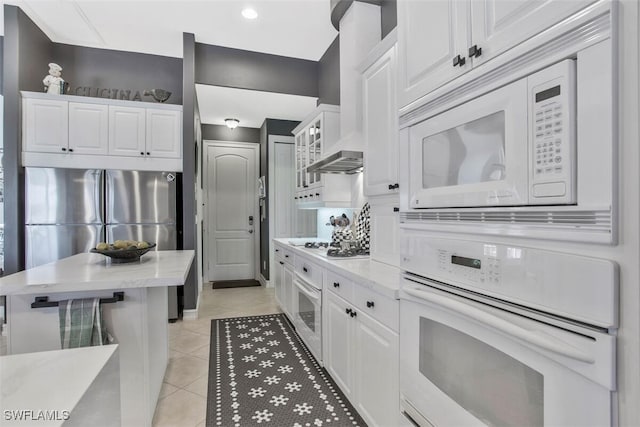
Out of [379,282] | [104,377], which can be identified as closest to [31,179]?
[104,377]

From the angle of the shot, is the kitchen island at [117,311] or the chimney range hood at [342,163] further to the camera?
the chimney range hood at [342,163]

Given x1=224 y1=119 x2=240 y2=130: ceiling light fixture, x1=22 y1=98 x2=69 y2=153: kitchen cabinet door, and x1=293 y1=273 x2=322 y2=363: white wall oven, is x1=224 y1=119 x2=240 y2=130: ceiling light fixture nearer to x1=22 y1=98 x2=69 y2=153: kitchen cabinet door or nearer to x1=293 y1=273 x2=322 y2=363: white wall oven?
x1=22 y1=98 x2=69 y2=153: kitchen cabinet door

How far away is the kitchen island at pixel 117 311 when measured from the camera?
1.40 metres

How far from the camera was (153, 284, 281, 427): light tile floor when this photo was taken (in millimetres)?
1909

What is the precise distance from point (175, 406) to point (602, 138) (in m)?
2.41

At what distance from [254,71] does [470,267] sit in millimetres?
3632

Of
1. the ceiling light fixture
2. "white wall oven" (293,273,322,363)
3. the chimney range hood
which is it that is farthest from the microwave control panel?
the ceiling light fixture

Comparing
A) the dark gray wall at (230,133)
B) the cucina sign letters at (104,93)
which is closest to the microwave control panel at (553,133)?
the cucina sign letters at (104,93)

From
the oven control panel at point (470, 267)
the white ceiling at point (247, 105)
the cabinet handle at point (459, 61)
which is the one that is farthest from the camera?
the white ceiling at point (247, 105)

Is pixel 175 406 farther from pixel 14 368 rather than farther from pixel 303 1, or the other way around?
pixel 303 1

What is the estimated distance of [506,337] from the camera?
82 centimetres

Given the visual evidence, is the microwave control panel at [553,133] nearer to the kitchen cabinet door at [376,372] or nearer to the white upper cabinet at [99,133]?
the kitchen cabinet door at [376,372]

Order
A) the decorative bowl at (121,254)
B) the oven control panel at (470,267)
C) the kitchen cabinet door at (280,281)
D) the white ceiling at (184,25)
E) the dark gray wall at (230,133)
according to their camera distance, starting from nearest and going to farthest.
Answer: the oven control panel at (470,267) → the decorative bowl at (121,254) → the white ceiling at (184,25) → the kitchen cabinet door at (280,281) → the dark gray wall at (230,133)

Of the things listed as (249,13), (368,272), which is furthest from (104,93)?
(368,272)
